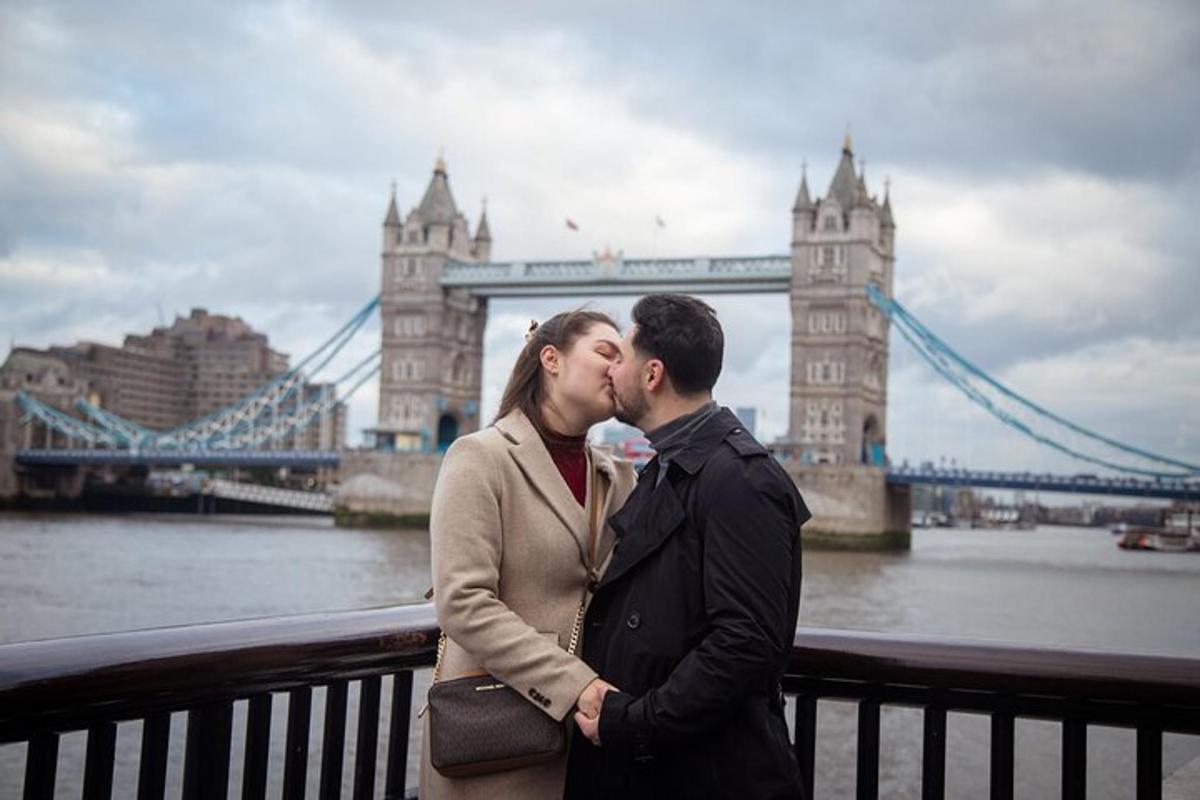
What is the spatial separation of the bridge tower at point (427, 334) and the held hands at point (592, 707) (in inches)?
1588

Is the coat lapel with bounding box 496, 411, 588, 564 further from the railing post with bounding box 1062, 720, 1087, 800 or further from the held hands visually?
the railing post with bounding box 1062, 720, 1087, 800

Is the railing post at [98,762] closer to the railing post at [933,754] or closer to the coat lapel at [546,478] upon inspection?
the coat lapel at [546,478]

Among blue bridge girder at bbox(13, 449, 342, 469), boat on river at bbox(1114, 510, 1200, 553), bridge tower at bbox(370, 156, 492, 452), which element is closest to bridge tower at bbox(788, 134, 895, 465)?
bridge tower at bbox(370, 156, 492, 452)

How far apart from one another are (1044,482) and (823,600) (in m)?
19.2

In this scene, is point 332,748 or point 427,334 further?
point 427,334

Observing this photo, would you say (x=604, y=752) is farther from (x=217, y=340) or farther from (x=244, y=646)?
(x=217, y=340)

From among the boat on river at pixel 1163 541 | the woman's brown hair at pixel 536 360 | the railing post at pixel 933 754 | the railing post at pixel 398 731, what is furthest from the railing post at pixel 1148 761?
the boat on river at pixel 1163 541

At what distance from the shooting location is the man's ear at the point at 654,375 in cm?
194

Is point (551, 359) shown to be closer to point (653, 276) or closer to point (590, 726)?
point (590, 726)

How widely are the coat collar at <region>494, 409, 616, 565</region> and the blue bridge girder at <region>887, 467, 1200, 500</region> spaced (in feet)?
109

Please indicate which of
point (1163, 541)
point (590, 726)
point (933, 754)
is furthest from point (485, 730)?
point (1163, 541)

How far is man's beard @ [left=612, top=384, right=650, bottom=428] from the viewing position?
196 centimetres

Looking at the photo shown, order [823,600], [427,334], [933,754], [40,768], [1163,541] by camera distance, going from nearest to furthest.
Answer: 1. [40,768]
2. [933,754]
3. [823,600]
4. [427,334]
5. [1163,541]

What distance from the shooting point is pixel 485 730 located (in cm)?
186
